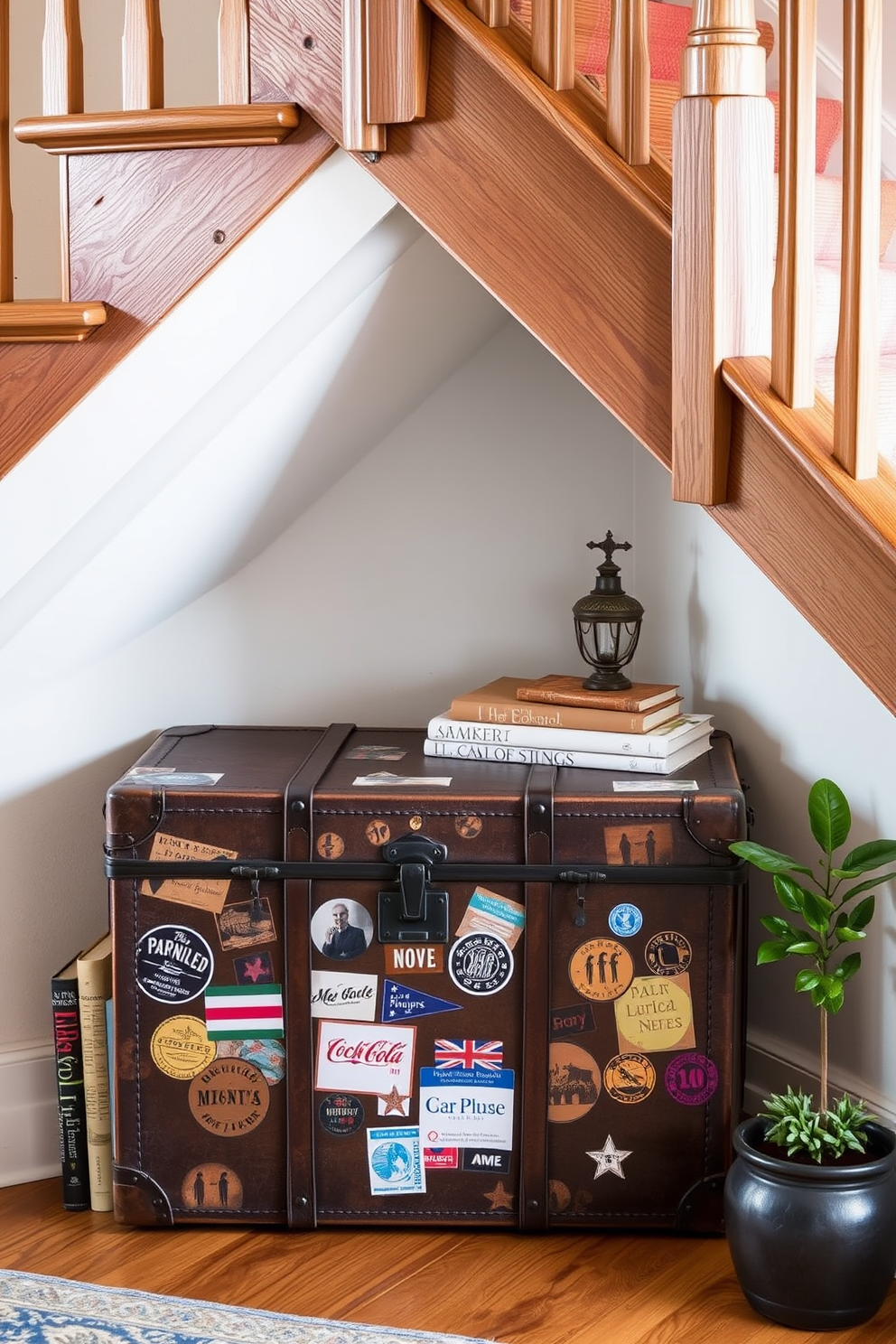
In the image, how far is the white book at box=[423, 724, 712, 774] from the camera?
77.4 inches

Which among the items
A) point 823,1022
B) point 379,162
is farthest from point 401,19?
point 823,1022

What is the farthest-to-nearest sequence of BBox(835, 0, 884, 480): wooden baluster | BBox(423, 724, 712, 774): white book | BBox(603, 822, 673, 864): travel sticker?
BBox(423, 724, 712, 774): white book < BBox(603, 822, 673, 864): travel sticker < BBox(835, 0, 884, 480): wooden baluster

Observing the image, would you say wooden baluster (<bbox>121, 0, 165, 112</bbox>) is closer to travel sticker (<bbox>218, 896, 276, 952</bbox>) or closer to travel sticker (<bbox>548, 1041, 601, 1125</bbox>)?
travel sticker (<bbox>218, 896, 276, 952</bbox>)

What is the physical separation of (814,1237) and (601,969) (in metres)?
0.43

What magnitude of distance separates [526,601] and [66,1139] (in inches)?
45.0

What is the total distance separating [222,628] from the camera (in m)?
2.31

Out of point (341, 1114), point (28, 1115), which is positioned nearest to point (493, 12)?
point (341, 1114)

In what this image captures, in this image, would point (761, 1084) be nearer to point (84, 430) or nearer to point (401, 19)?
point (84, 430)

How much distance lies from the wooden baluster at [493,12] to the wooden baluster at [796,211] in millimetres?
324

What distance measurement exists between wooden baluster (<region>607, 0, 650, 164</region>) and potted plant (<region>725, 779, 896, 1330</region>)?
882mm

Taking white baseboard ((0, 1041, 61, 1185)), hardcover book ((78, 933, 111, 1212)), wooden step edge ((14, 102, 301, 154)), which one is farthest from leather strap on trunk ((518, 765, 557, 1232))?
wooden step edge ((14, 102, 301, 154))

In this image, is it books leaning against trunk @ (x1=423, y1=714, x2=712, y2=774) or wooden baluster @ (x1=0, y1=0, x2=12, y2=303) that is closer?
wooden baluster @ (x1=0, y1=0, x2=12, y2=303)

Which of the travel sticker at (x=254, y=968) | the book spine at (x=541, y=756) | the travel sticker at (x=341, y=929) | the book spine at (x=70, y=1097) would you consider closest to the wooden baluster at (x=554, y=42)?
the book spine at (x=541, y=756)

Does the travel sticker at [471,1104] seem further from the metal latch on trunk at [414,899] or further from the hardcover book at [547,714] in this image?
the hardcover book at [547,714]
